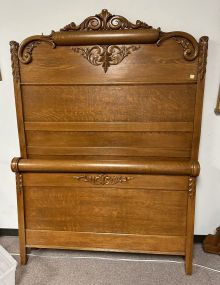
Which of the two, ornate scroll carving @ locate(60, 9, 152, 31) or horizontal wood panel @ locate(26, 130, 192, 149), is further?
horizontal wood panel @ locate(26, 130, 192, 149)

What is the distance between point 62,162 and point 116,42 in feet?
2.60

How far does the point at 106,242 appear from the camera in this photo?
5.43 feet

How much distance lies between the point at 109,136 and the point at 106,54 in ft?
1.64

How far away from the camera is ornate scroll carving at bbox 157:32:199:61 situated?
56.4 inches

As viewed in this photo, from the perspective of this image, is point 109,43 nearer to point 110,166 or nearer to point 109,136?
point 109,136

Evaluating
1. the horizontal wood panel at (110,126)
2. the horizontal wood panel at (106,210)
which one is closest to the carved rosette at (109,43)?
the horizontal wood panel at (110,126)

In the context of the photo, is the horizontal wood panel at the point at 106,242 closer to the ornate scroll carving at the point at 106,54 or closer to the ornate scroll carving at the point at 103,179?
the ornate scroll carving at the point at 103,179

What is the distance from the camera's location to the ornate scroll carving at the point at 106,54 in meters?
1.48

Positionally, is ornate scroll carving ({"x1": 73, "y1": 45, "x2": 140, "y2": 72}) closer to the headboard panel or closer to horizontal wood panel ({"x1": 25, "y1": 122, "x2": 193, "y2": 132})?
the headboard panel

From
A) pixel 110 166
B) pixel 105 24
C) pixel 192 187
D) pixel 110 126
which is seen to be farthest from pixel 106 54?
pixel 192 187

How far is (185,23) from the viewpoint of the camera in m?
1.50

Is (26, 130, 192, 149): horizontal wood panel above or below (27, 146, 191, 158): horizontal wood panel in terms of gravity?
above

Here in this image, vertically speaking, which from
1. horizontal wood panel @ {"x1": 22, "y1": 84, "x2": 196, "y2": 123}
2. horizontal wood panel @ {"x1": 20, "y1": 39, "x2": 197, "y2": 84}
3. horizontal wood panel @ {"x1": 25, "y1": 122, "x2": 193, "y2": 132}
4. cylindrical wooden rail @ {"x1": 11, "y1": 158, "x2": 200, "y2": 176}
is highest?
horizontal wood panel @ {"x1": 20, "y1": 39, "x2": 197, "y2": 84}

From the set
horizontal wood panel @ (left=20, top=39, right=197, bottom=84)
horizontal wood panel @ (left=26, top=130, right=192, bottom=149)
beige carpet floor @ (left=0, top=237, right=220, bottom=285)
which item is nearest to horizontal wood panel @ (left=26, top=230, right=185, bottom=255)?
beige carpet floor @ (left=0, top=237, right=220, bottom=285)
